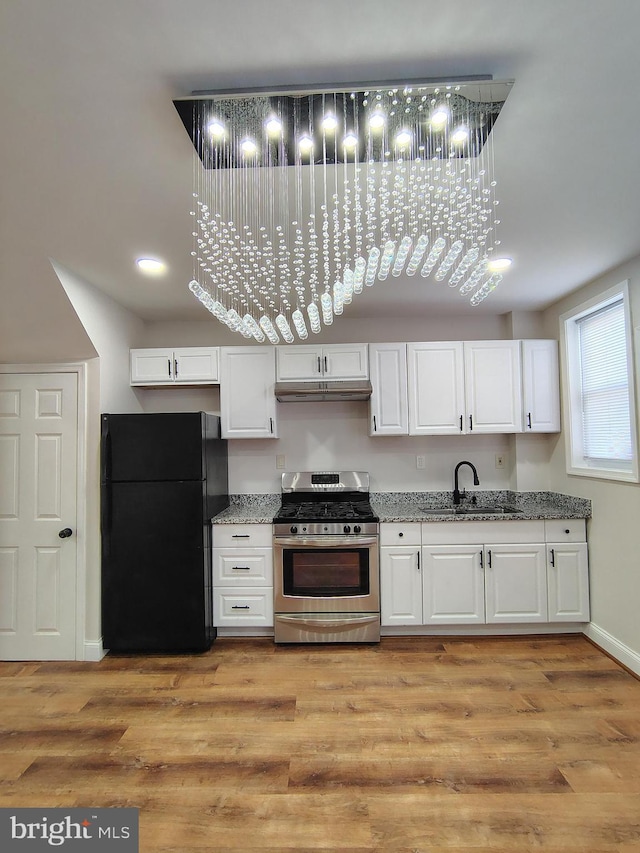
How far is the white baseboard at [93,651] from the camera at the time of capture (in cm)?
300

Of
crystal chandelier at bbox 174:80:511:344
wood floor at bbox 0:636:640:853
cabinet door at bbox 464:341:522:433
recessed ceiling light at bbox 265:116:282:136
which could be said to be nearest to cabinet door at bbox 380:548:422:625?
wood floor at bbox 0:636:640:853

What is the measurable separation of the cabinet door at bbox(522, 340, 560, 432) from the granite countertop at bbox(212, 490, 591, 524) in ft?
2.03

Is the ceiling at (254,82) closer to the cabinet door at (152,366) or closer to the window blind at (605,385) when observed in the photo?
the window blind at (605,385)

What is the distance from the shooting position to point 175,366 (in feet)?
11.5

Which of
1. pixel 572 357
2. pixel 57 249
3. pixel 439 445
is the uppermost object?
pixel 57 249

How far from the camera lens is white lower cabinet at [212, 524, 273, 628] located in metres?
3.19

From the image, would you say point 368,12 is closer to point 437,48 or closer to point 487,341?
point 437,48

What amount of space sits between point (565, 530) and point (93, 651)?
357cm

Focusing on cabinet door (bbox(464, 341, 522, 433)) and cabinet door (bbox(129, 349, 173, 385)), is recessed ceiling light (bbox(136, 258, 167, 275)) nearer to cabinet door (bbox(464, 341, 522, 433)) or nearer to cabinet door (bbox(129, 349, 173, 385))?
cabinet door (bbox(129, 349, 173, 385))

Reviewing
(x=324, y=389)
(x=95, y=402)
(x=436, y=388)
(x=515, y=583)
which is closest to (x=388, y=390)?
(x=436, y=388)

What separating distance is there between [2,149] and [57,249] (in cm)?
86

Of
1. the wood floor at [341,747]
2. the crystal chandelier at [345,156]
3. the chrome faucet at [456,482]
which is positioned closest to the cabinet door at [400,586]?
the wood floor at [341,747]

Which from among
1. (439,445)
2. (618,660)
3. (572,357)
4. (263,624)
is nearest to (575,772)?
(618,660)

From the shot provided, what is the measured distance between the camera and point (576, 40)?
3.94 feet
